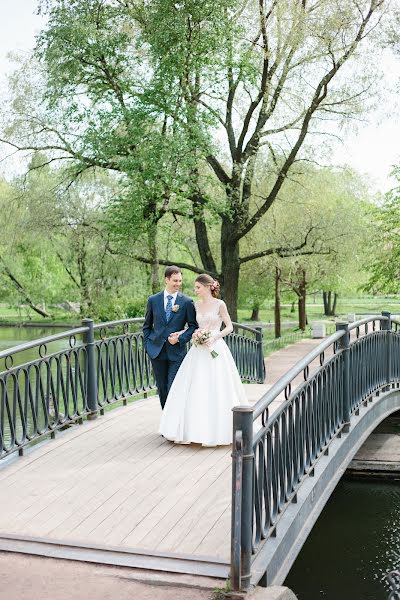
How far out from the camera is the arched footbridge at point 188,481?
529 centimetres

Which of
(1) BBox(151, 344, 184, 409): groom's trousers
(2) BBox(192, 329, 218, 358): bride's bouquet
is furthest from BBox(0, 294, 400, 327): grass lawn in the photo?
(2) BBox(192, 329, 218, 358): bride's bouquet

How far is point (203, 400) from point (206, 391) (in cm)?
10

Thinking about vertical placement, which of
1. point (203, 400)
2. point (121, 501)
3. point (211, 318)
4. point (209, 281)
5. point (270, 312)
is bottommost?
point (270, 312)

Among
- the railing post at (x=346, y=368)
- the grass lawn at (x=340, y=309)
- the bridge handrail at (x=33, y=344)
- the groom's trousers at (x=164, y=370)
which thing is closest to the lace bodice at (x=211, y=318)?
the groom's trousers at (x=164, y=370)

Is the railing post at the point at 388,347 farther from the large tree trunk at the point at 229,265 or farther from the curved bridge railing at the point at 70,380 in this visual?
the large tree trunk at the point at 229,265

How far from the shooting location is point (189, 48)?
21703 mm

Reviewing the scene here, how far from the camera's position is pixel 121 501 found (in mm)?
6512

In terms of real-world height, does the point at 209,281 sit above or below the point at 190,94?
below

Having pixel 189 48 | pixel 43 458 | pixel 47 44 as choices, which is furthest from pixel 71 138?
pixel 43 458

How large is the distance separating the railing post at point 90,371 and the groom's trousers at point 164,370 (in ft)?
3.73

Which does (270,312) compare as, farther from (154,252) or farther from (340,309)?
(154,252)

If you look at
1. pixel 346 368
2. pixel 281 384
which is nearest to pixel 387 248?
pixel 346 368

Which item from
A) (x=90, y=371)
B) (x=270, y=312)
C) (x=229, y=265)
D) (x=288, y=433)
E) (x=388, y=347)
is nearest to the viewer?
(x=288, y=433)

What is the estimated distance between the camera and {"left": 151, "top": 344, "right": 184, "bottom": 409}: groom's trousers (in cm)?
880
